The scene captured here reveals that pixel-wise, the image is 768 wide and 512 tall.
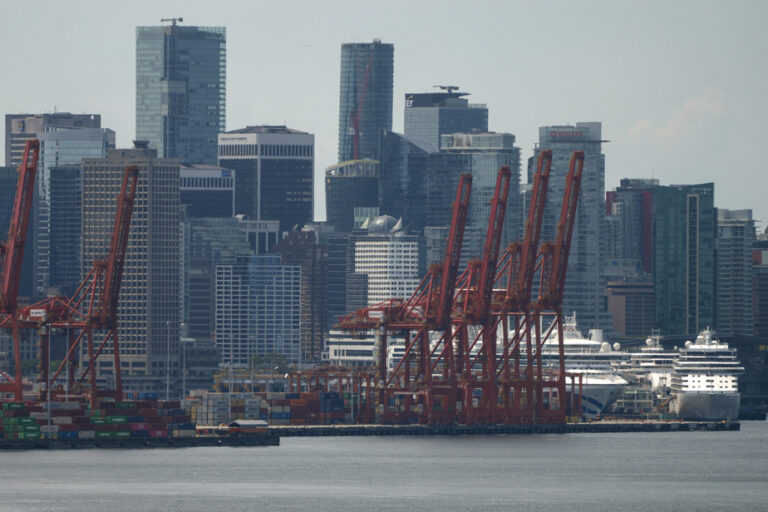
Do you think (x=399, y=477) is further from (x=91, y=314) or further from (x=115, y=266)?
(x=115, y=266)

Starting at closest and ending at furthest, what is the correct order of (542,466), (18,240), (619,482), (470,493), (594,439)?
(470,493) → (619,482) → (542,466) → (18,240) → (594,439)

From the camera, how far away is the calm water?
421ft

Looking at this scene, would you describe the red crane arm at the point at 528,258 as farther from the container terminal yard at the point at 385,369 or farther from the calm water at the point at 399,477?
the calm water at the point at 399,477

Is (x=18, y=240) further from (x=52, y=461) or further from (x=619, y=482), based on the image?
(x=619, y=482)

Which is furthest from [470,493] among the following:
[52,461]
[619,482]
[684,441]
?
[684,441]

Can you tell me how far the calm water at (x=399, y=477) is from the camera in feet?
421

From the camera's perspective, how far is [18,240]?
165 metres

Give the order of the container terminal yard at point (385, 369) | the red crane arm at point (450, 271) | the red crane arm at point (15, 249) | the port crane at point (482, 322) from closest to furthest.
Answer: the red crane arm at point (15, 249) → the container terminal yard at point (385, 369) → the red crane arm at point (450, 271) → the port crane at point (482, 322)

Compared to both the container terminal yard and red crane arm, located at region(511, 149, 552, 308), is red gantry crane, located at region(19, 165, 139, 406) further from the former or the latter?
red crane arm, located at region(511, 149, 552, 308)

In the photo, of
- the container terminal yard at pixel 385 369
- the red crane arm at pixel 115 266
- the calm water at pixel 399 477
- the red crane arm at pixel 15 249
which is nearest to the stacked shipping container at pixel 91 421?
the container terminal yard at pixel 385 369

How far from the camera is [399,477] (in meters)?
144

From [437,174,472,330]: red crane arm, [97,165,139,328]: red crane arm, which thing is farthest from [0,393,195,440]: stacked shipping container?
[437,174,472,330]: red crane arm

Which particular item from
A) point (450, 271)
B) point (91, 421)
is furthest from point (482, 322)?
point (91, 421)

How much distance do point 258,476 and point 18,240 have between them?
31.7 m
